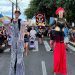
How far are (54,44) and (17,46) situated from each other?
2.69 meters

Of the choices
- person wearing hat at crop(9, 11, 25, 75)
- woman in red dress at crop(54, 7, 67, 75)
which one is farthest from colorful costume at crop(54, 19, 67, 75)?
person wearing hat at crop(9, 11, 25, 75)

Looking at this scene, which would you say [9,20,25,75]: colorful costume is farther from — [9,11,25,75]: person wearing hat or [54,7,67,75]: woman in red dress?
[54,7,67,75]: woman in red dress

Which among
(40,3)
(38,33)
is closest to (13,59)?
(38,33)

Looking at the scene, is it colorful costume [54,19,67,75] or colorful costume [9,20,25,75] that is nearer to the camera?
colorful costume [9,20,25,75]

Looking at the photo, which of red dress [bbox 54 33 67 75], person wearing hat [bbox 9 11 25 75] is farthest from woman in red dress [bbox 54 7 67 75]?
person wearing hat [bbox 9 11 25 75]

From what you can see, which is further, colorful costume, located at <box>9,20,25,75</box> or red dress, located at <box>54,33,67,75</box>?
red dress, located at <box>54,33,67,75</box>

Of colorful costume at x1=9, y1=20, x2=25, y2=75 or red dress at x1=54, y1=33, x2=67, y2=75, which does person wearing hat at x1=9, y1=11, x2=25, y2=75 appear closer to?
colorful costume at x1=9, y1=20, x2=25, y2=75

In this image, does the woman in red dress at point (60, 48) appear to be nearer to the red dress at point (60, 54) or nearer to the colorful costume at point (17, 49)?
the red dress at point (60, 54)

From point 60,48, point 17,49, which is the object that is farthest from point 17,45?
point 60,48

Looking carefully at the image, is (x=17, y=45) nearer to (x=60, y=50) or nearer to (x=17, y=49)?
(x=17, y=49)

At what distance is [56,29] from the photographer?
13.2 meters

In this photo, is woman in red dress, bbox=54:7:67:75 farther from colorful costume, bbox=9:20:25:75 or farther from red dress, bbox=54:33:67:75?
colorful costume, bbox=9:20:25:75

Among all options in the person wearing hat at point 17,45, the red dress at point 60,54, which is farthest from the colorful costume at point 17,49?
the red dress at point 60,54

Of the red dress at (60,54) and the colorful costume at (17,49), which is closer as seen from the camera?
the colorful costume at (17,49)
